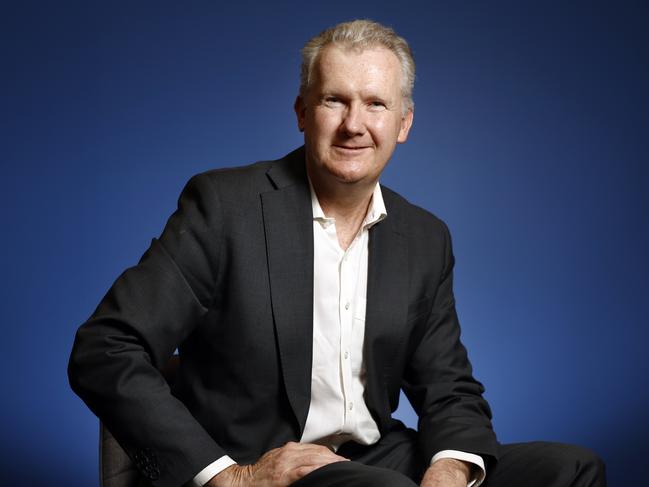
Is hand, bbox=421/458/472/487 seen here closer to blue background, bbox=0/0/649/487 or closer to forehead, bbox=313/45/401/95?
forehead, bbox=313/45/401/95

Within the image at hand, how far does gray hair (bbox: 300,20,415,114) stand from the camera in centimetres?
261

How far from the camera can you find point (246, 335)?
7.96 ft

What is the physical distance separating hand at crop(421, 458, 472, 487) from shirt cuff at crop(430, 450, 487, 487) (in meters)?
0.01

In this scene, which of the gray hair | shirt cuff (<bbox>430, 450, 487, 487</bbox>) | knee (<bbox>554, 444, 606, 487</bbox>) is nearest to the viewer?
knee (<bbox>554, 444, 606, 487</bbox>)

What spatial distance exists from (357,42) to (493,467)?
1208mm

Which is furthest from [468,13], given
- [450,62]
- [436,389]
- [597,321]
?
[436,389]

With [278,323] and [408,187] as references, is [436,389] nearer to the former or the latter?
[278,323]

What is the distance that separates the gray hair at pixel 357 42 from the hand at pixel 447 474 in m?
1.03

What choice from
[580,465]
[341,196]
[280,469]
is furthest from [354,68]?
[580,465]

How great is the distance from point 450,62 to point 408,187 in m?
0.61

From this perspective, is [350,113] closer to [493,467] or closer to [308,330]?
[308,330]

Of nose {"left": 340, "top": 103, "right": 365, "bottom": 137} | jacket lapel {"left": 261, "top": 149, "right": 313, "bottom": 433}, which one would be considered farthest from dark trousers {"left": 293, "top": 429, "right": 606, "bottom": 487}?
nose {"left": 340, "top": 103, "right": 365, "bottom": 137}

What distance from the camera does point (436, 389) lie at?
2.73 meters

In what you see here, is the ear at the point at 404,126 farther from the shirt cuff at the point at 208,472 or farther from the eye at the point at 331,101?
the shirt cuff at the point at 208,472
